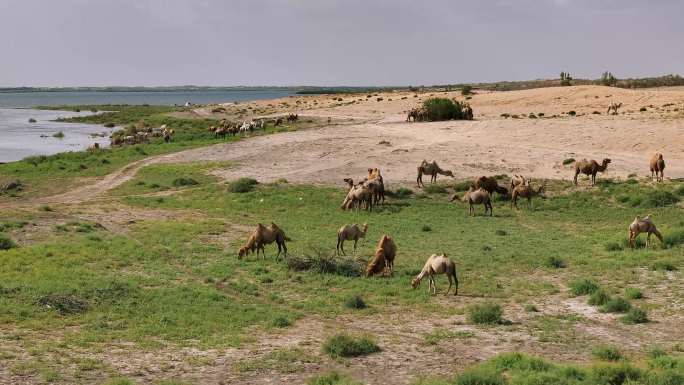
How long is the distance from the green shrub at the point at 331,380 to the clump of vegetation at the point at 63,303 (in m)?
7.15

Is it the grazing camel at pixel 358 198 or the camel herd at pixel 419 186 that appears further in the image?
the grazing camel at pixel 358 198

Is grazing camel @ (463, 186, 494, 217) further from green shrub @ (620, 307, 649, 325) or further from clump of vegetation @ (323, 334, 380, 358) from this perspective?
clump of vegetation @ (323, 334, 380, 358)

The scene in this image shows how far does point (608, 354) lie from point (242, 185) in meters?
25.7

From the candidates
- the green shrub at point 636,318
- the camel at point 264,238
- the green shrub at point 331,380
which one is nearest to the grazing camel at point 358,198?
the camel at point 264,238

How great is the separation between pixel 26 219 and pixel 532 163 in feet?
81.5

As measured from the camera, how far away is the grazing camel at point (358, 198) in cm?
3198

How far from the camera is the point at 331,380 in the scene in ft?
42.2

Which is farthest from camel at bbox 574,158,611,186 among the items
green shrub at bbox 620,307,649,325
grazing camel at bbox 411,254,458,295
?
green shrub at bbox 620,307,649,325

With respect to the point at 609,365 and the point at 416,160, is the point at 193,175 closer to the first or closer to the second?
the point at 416,160

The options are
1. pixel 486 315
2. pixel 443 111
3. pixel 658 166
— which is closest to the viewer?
pixel 486 315

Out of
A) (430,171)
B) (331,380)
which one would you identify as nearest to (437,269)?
(331,380)

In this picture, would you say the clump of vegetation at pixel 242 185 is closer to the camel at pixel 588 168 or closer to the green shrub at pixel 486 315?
the camel at pixel 588 168

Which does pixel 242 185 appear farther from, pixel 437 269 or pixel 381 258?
pixel 437 269

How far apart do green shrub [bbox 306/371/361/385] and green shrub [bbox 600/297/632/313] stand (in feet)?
22.9
